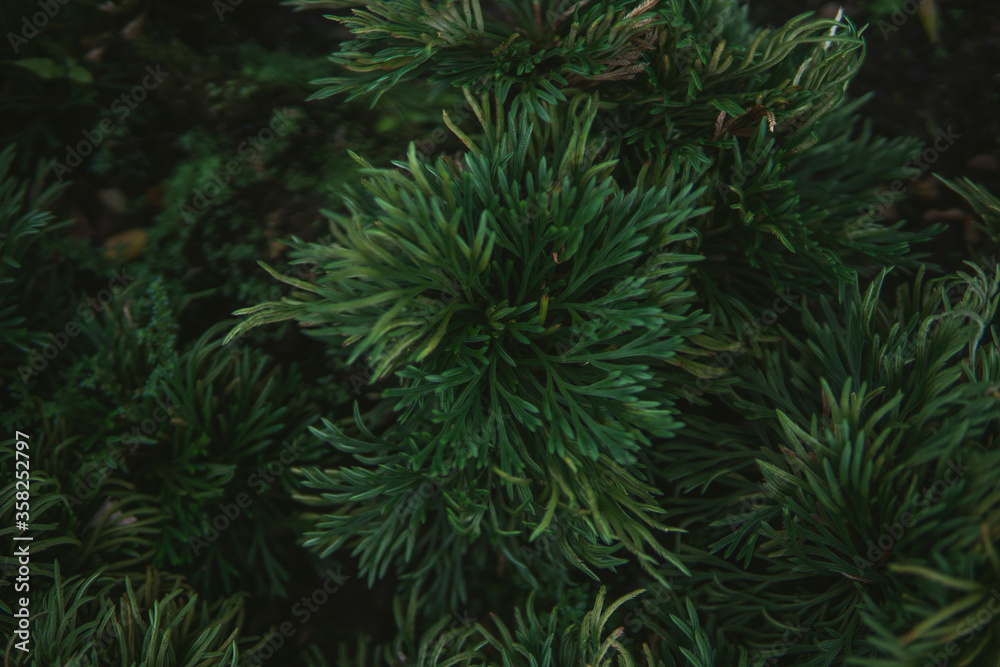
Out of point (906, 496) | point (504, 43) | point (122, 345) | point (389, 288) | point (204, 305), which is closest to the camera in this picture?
point (906, 496)

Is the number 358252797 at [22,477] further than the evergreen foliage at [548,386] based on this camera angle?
Yes

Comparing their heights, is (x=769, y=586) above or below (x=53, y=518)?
below

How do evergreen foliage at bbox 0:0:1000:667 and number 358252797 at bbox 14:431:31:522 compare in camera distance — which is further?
number 358252797 at bbox 14:431:31:522

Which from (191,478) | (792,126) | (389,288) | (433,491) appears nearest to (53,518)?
(191,478)

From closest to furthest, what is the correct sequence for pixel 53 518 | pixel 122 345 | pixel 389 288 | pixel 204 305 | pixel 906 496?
pixel 906 496 < pixel 389 288 < pixel 53 518 < pixel 122 345 < pixel 204 305

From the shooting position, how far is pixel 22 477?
5.56 feet

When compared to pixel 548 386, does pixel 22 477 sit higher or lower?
higher

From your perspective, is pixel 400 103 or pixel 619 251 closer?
pixel 619 251

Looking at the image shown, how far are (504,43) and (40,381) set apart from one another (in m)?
1.92

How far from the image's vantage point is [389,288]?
→ 146cm

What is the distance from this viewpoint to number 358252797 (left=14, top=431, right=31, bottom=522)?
166 centimetres

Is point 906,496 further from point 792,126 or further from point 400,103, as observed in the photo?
point 400,103

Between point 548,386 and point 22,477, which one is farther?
point 22,477

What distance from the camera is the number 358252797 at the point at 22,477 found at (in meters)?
1.66
